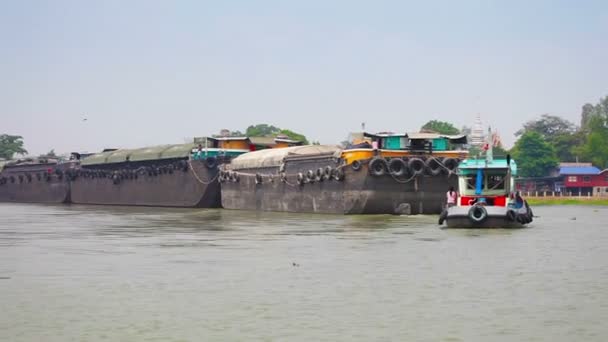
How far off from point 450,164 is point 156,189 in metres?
23.2

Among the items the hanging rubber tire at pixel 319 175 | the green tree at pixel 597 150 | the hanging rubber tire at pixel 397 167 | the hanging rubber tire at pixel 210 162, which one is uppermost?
the green tree at pixel 597 150

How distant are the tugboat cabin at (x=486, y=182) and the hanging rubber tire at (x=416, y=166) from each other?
643 cm

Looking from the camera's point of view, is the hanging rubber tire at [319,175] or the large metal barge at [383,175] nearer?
the large metal barge at [383,175]

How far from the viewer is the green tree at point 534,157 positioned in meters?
96.4

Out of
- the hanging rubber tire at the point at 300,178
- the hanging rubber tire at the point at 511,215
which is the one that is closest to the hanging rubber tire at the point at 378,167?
the hanging rubber tire at the point at 300,178

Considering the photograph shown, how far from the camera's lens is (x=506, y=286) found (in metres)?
13.9

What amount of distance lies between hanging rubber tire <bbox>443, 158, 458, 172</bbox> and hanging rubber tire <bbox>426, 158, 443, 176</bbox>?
0.24m

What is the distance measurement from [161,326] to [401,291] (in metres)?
4.05

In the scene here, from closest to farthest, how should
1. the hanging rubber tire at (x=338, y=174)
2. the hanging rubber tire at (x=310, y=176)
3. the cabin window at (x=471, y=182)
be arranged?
the cabin window at (x=471, y=182) → the hanging rubber tire at (x=338, y=174) → the hanging rubber tire at (x=310, y=176)

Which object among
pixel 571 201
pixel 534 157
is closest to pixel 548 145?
pixel 534 157

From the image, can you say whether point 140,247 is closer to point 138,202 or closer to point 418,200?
point 418,200

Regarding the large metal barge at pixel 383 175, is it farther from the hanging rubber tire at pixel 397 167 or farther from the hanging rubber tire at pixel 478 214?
the hanging rubber tire at pixel 478 214

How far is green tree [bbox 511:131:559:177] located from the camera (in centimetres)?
9644

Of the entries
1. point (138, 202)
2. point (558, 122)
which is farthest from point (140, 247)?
point (558, 122)
